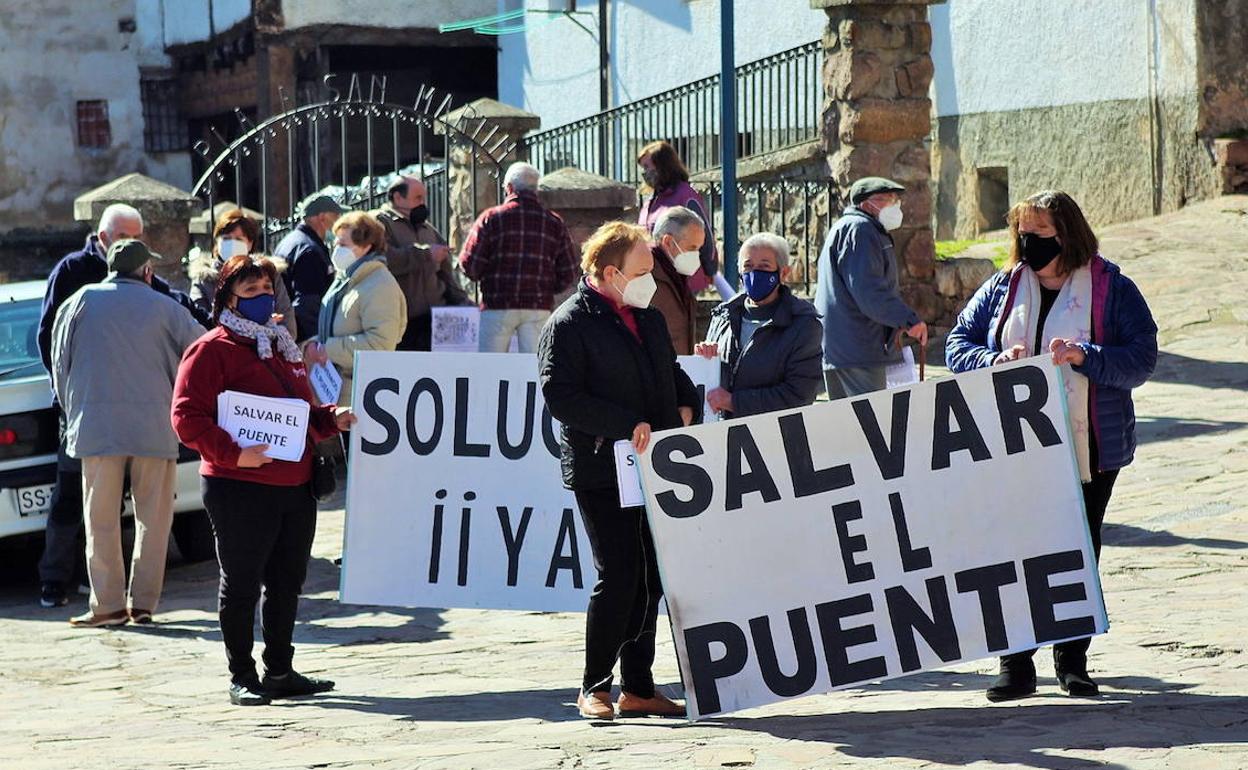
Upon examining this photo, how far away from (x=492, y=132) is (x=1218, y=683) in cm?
1000

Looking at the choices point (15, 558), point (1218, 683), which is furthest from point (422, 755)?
point (15, 558)

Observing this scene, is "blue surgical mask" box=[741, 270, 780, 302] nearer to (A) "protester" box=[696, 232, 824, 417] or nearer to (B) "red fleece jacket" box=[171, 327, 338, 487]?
(A) "protester" box=[696, 232, 824, 417]

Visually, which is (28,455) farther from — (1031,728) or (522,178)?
(1031,728)

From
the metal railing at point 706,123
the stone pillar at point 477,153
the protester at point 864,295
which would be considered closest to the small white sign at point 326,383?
the protester at point 864,295

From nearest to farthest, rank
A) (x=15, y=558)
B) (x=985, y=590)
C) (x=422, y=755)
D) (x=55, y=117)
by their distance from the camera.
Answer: (x=422, y=755), (x=985, y=590), (x=15, y=558), (x=55, y=117)

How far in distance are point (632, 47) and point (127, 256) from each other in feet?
59.9

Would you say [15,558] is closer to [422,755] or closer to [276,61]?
[422,755]

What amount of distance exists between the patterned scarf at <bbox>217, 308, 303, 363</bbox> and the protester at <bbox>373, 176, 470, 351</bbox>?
12.1 ft

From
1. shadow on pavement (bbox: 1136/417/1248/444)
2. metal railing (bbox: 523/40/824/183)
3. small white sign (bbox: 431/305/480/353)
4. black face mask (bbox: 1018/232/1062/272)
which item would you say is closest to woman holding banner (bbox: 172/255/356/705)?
black face mask (bbox: 1018/232/1062/272)

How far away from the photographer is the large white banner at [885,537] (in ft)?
22.6

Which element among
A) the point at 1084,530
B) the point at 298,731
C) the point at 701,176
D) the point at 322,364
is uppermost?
the point at 701,176

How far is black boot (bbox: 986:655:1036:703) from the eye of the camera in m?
7.05

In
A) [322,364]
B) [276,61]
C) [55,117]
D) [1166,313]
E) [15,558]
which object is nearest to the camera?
[322,364]

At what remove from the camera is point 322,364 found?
32.8 ft
